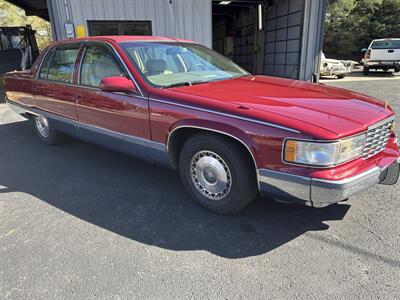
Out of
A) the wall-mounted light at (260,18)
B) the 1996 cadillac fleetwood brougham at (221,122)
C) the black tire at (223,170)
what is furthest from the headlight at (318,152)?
the wall-mounted light at (260,18)

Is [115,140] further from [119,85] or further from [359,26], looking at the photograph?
[359,26]

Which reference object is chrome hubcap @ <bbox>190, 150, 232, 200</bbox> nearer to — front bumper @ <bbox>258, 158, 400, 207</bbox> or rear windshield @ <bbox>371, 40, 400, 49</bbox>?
front bumper @ <bbox>258, 158, 400, 207</bbox>

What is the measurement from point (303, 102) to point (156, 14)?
8.07 m

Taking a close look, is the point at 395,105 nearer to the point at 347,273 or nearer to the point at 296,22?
the point at 296,22

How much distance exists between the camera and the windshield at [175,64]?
135 inches

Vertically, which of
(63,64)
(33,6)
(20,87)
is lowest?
(20,87)

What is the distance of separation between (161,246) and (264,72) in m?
13.0

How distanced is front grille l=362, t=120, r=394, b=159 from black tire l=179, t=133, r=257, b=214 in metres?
0.95

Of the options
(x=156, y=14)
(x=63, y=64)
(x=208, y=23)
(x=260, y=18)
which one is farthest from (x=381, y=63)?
(x=63, y=64)

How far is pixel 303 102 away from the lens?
279 centimetres

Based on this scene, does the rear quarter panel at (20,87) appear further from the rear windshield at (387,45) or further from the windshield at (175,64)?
the rear windshield at (387,45)

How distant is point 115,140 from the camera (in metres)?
3.77

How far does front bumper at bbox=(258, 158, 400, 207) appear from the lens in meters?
2.34

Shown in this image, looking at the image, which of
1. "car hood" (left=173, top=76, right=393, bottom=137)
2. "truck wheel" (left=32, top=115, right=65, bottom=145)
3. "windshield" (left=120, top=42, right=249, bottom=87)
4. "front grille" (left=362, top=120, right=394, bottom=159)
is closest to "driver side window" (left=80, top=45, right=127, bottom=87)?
"windshield" (left=120, top=42, right=249, bottom=87)
